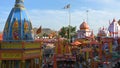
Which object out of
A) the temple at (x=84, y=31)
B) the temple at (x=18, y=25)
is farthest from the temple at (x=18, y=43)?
the temple at (x=84, y=31)

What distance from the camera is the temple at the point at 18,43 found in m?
20.0

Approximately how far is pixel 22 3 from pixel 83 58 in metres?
15.8

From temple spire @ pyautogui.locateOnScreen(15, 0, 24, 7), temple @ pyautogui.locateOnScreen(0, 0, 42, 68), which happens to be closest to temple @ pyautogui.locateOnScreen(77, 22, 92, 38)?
temple @ pyautogui.locateOnScreen(0, 0, 42, 68)

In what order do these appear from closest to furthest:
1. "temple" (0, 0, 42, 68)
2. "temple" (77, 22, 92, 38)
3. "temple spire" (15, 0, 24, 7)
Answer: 1. "temple" (0, 0, 42, 68)
2. "temple spire" (15, 0, 24, 7)
3. "temple" (77, 22, 92, 38)

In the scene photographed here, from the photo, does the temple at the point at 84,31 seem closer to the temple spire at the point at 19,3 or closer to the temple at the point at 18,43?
the temple at the point at 18,43

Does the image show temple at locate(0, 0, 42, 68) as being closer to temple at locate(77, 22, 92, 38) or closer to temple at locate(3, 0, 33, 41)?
temple at locate(3, 0, 33, 41)

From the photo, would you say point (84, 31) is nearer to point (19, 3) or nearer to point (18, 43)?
point (19, 3)

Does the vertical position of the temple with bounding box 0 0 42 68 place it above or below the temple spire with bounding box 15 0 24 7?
below

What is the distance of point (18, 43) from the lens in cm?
2009

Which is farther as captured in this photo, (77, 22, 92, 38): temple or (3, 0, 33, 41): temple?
(77, 22, 92, 38): temple

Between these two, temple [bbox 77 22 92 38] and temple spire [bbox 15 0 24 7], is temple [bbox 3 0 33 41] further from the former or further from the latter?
temple [bbox 77 22 92 38]

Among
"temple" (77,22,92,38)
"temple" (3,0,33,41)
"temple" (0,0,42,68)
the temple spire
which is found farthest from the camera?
"temple" (77,22,92,38)

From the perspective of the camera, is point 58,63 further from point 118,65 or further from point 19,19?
point 19,19

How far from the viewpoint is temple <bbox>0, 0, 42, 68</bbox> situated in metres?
20.0
